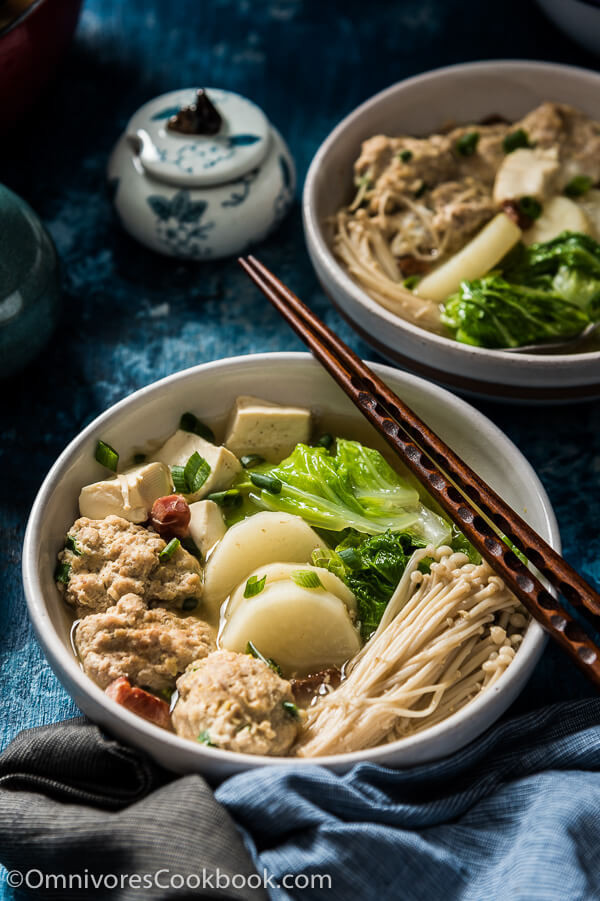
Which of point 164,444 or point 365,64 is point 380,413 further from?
point 365,64

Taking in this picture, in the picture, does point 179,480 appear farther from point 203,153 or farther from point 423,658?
point 203,153

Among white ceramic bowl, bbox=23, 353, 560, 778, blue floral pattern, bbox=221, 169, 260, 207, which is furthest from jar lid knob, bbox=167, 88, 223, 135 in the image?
white ceramic bowl, bbox=23, 353, 560, 778

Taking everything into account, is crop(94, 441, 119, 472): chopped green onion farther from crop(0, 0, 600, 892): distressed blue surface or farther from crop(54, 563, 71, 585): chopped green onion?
crop(0, 0, 600, 892): distressed blue surface

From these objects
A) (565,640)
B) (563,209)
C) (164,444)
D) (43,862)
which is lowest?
(43,862)

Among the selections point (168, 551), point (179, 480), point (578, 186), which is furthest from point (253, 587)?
point (578, 186)

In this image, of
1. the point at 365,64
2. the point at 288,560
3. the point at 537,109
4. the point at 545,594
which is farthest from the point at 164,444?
the point at 365,64
